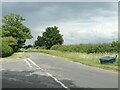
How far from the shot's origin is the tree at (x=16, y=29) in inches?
3189

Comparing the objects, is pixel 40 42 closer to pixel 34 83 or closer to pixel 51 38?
pixel 51 38

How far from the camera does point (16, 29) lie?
8144 cm

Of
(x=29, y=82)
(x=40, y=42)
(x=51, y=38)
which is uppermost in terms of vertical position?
(x=51, y=38)

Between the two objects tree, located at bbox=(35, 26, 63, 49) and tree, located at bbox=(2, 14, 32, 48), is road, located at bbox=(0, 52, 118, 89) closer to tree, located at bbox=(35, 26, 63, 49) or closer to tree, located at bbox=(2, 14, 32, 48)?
tree, located at bbox=(2, 14, 32, 48)

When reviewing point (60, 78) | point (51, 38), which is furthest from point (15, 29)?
point (60, 78)

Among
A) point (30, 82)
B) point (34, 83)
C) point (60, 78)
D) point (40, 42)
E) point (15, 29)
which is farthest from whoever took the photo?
point (40, 42)

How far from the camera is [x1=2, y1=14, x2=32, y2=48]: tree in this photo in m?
81.0

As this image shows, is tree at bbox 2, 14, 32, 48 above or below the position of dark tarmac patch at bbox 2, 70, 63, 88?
above

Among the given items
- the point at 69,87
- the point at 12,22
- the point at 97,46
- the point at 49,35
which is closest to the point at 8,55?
the point at 97,46

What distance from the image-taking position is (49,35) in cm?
12075

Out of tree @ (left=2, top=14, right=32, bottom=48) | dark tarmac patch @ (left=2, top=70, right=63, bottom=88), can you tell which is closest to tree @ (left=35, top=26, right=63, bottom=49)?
tree @ (left=2, top=14, right=32, bottom=48)

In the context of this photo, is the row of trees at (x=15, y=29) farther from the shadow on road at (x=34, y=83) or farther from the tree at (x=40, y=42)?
the shadow on road at (x=34, y=83)

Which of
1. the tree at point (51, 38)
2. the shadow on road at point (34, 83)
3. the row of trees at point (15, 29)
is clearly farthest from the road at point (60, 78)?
the tree at point (51, 38)

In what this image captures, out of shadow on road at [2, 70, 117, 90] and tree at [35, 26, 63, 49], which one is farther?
tree at [35, 26, 63, 49]
